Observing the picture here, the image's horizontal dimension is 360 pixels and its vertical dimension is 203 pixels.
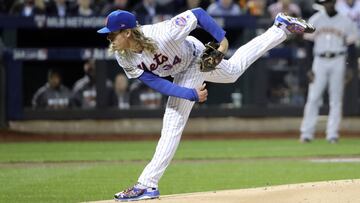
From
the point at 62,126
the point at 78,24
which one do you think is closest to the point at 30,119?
the point at 62,126

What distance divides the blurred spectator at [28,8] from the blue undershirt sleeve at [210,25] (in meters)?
8.24

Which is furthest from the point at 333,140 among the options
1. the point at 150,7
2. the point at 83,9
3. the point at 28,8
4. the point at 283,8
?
the point at 28,8

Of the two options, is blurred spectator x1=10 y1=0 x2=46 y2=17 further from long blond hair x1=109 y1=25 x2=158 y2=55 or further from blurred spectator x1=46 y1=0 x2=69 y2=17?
long blond hair x1=109 y1=25 x2=158 y2=55

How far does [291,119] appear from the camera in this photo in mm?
16172

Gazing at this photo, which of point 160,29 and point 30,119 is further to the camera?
point 30,119

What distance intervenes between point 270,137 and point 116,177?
6.55 m

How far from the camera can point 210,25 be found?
→ 7.34 metres

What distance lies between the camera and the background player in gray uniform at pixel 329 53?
45.9 feet

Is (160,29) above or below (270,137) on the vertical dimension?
above

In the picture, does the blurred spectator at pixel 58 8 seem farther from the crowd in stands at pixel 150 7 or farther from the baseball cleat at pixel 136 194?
the baseball cleat at pixel 136 194

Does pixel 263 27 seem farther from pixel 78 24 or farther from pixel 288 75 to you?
pixel 78 24

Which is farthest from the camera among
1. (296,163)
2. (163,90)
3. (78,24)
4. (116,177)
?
(78,24)

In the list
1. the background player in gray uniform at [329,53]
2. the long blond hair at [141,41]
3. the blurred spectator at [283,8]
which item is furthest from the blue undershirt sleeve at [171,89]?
the blurred spectator at [283,8]

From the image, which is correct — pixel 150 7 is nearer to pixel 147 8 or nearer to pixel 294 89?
pixel 147 8
